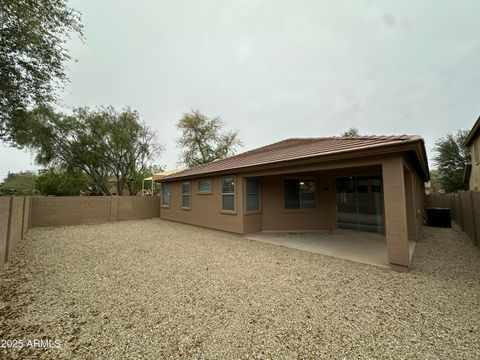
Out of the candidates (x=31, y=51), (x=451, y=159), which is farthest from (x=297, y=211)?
(x=451, y=159)

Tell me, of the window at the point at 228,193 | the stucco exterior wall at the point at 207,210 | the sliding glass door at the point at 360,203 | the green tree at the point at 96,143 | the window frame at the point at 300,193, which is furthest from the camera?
the green tree at the point at 96,143

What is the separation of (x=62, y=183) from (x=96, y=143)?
4.37 meters

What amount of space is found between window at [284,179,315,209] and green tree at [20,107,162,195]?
54.0 ft

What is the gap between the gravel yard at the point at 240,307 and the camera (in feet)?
7.26

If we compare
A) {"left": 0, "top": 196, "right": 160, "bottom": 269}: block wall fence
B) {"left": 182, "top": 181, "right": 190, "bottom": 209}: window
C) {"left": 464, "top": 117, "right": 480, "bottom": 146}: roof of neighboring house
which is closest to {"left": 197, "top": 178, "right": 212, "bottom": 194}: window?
{"left": 182, "top": 181, "right": 190, "bottom": 209}: window

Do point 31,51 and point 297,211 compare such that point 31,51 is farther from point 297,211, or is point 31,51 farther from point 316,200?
point 316,200

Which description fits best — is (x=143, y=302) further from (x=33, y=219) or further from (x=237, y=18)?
(x=237, y=18)

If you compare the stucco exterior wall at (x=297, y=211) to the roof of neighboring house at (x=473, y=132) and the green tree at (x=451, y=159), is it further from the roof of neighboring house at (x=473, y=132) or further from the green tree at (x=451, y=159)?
the green tree at (x=451, y=159)

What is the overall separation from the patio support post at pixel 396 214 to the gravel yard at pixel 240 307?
1.09 ft

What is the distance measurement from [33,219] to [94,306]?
37.6 feet

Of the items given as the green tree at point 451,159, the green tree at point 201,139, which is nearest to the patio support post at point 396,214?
the green tree at point 201,139

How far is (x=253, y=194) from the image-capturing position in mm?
8617

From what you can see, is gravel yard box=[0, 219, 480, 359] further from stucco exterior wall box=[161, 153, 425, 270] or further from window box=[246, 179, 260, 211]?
window box=[246, 179, 260, 211]

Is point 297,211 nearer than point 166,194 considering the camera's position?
Yes
